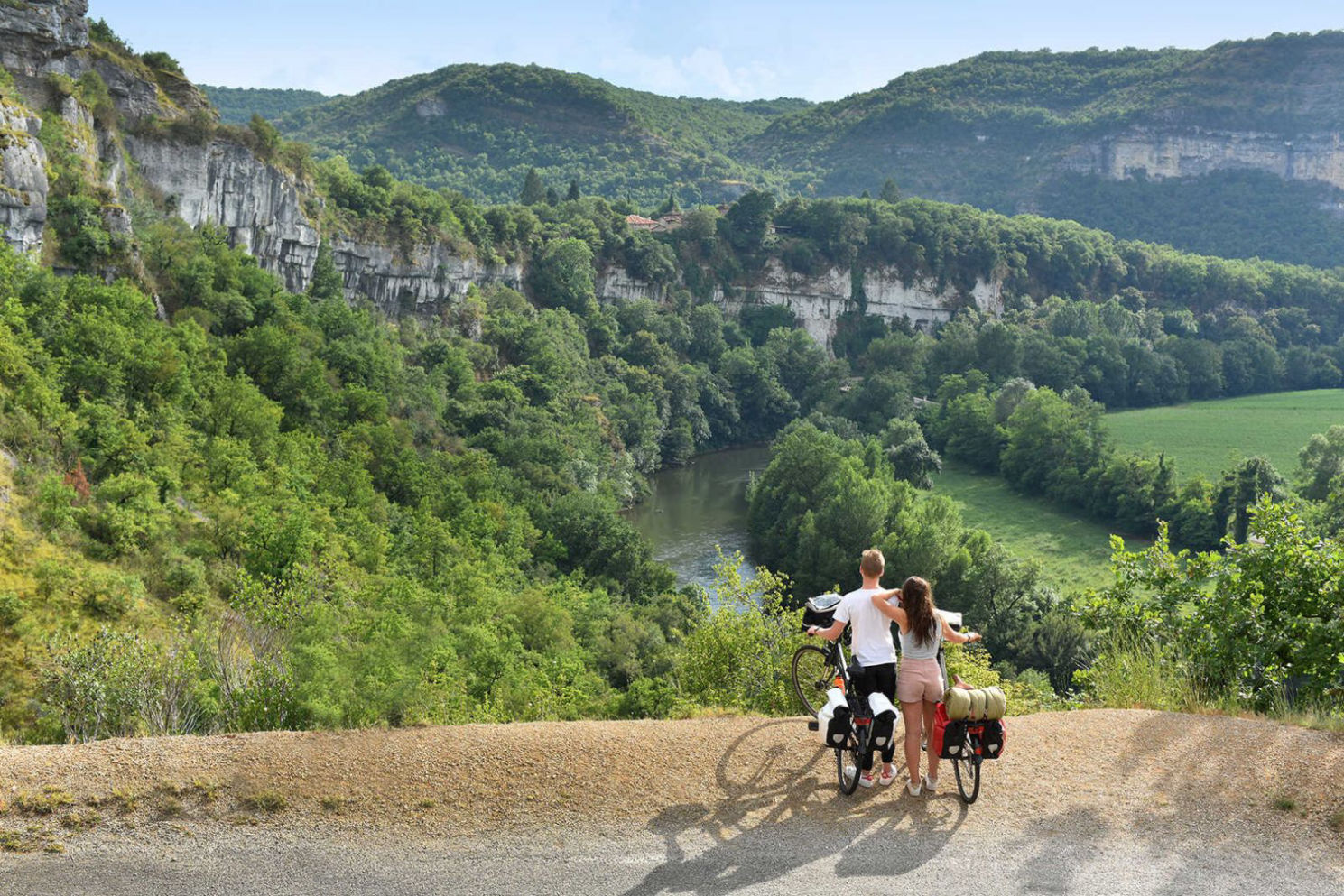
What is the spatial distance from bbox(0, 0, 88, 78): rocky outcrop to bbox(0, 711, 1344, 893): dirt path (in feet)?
133

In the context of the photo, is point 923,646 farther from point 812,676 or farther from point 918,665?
point 812,676

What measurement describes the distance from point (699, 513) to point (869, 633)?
5868 cm

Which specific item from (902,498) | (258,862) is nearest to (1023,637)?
(902,498)

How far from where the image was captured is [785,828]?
8.41 m

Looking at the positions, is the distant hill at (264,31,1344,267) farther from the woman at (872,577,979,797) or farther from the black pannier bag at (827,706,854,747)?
the black pannier bag at (827,706,854,747)

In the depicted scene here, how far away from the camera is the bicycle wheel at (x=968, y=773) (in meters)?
8.72

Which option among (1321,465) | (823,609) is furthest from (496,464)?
(1321,465)

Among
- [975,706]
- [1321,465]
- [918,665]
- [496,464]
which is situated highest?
[918,665]

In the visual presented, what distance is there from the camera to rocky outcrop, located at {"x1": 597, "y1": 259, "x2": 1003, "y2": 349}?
11250 cm

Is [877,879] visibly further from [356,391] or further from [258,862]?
[356,391]

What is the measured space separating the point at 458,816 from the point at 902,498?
163ft

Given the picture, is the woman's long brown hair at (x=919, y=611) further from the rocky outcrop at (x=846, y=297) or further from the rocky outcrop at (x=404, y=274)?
the rocky outcrop at (x=846, y=297)

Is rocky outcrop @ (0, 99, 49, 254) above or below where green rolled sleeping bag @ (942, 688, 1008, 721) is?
above

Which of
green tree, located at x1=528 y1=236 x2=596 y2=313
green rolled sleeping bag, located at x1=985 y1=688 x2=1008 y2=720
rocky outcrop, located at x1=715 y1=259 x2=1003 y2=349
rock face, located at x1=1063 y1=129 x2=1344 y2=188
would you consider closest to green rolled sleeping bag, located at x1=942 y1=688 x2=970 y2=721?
green rolled sleeping bag, located at x1=985 y1=688 x2=1008 y2=720
